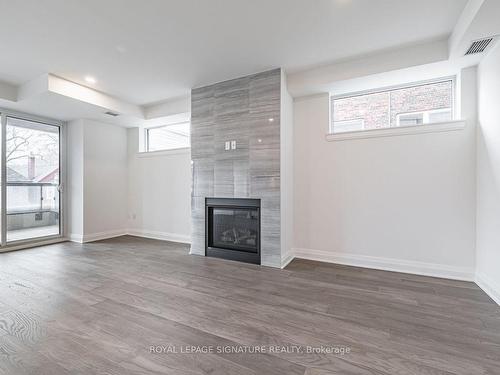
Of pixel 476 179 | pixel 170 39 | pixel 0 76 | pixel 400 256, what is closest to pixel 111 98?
pixel 0 76

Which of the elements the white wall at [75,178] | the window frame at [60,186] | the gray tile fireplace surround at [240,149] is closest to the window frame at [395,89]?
the gray tile fireplace surround at [240,149]

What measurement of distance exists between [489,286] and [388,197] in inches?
50.8

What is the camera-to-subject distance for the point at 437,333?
1.75 metres

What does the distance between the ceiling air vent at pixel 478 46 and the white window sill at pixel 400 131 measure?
0.73 m

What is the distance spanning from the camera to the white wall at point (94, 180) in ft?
15.5

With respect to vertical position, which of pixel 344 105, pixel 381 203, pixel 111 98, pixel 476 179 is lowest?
pixel 381 203

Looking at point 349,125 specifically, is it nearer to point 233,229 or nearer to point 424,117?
point 424,117

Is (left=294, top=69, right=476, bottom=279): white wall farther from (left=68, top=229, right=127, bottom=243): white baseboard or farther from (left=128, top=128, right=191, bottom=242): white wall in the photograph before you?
(left=68, top=229, right=127, bottom=243): white baseboard

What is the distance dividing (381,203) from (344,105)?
1.55m

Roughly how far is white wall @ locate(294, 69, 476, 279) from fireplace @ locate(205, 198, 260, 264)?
2.36ft

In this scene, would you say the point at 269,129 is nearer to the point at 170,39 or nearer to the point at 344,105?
the point at 344,105

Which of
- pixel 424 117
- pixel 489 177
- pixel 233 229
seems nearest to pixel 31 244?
pixel 233 229

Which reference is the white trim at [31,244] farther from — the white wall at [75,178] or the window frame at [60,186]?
the white wall at [75,178]

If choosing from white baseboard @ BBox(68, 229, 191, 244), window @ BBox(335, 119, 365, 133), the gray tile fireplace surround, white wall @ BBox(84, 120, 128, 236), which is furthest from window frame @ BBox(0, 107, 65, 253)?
window @ BBox(335, 119, 365, 133)
